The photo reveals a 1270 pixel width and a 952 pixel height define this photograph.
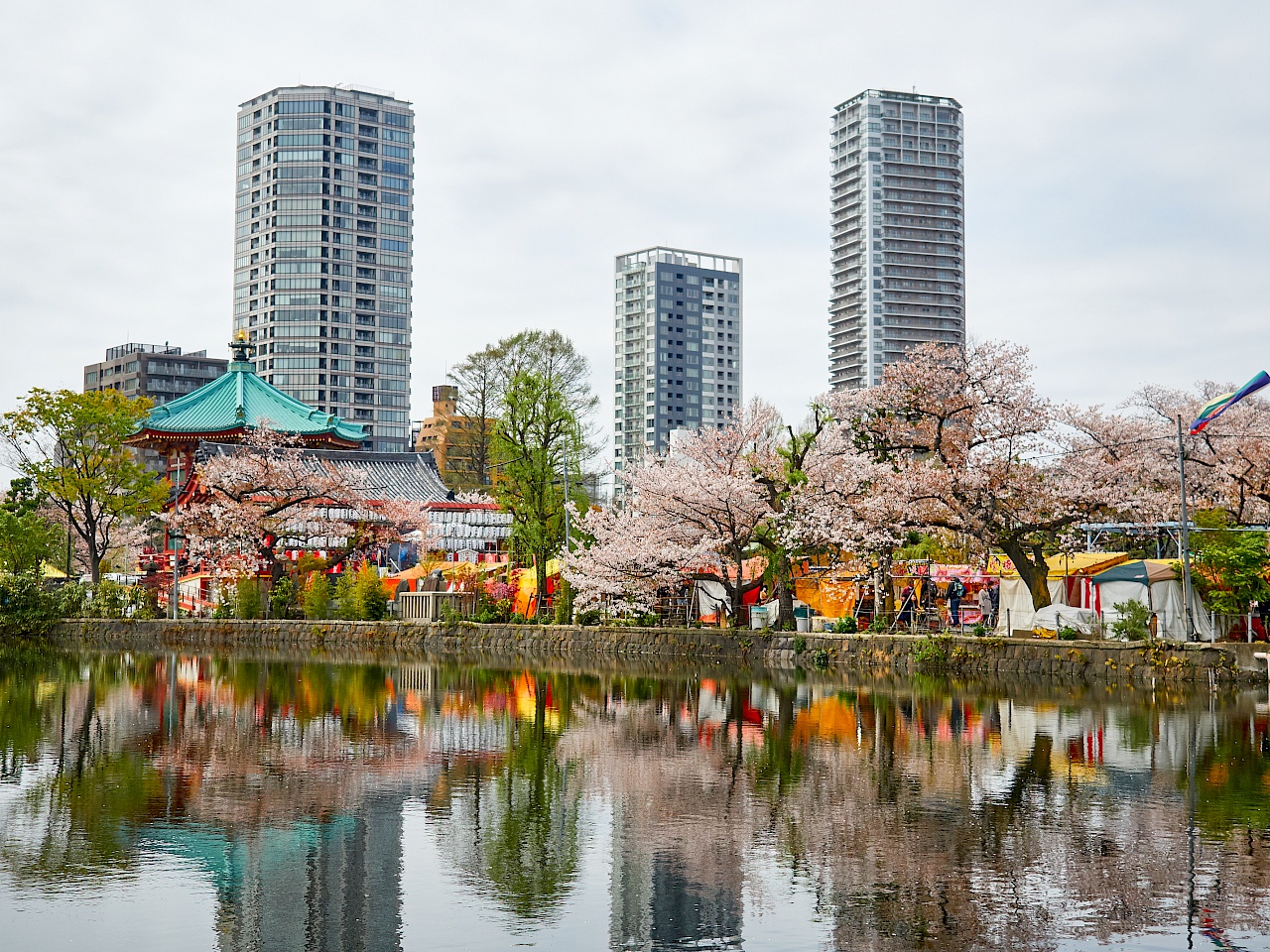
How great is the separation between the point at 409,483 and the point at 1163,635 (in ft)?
130

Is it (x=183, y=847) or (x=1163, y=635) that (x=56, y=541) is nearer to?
(x=1163, y=635)

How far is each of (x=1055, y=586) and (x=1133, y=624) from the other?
5793 millimetres

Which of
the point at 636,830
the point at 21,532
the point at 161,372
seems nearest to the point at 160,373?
the point at 161,372

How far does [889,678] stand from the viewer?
29.5 m

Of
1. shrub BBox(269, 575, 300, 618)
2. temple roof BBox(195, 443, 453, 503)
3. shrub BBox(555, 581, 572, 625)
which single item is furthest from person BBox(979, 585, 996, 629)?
temple roof BBox(195, 443, 453, 503)

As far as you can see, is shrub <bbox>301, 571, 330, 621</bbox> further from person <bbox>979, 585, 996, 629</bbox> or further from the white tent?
the white tent

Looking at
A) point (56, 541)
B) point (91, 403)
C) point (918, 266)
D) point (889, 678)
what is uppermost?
point (918, 266)

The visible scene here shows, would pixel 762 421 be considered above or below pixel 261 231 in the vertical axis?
below

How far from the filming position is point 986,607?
35.6 m

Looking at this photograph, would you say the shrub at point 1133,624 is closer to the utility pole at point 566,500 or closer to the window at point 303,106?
the utility pole at point 566,500

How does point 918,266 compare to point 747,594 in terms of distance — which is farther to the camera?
point 918,266

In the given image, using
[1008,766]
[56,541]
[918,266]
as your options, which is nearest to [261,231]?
[918,266]

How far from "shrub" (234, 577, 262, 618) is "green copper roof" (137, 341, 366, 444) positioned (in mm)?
11647

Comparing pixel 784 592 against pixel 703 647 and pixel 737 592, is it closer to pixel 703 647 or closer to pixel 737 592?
pixel 737 592
